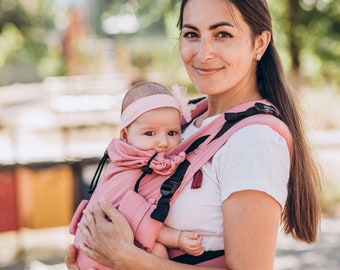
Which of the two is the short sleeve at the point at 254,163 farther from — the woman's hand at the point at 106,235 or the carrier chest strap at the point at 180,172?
the woman's hand at the point at 106,235

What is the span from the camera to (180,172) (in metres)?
2.05

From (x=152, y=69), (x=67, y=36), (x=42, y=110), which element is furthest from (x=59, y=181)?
(x=67, y=36)

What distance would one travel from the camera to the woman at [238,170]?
1.89m

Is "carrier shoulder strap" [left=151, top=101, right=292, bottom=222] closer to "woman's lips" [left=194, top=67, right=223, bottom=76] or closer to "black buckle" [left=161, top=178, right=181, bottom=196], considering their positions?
"black buckle" [left=161, top=178, right=181, bottom=196]

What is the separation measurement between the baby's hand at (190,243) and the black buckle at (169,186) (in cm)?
13

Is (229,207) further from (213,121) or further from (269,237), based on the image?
(213,121)

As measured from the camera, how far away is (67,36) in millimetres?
28438

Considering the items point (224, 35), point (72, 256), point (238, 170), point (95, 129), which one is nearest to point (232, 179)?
point (238, 170)

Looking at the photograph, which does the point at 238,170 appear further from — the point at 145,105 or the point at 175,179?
the point at 145,105

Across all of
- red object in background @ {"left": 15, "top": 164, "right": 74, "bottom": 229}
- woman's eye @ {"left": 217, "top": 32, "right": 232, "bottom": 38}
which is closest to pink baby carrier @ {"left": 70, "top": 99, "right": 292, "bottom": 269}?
woman's eye @ {"left": 217, "top": 32, "right": 232, "bottom": 38}

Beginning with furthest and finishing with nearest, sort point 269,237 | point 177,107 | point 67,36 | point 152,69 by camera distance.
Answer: point 67,36, point 152,69, point 177,107, point 269,237

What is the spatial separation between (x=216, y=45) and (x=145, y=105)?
32 centimetres

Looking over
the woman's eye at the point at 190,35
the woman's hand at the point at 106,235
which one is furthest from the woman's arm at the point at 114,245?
the woman's eye at the point at 190,35

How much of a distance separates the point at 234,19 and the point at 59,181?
480 centimetres
